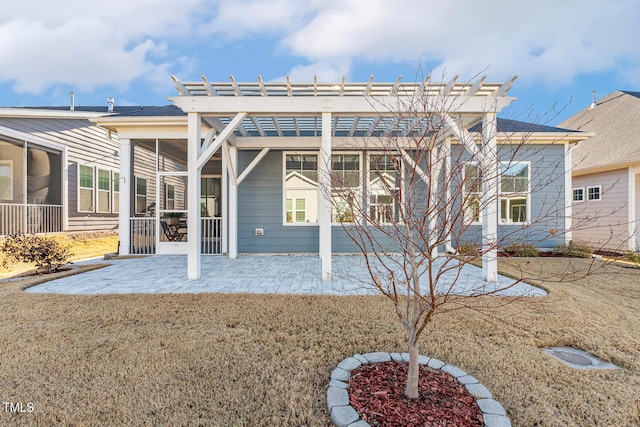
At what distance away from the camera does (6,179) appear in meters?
9.12

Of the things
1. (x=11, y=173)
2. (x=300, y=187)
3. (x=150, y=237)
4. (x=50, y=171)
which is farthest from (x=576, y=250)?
(x=11, y=173)

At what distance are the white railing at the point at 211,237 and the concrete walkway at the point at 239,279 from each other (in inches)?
39.1

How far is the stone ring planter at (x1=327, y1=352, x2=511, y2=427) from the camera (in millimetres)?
1753

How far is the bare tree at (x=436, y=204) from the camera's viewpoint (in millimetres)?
1954

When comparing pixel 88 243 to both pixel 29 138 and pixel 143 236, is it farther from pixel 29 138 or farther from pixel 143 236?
pixel 29 138

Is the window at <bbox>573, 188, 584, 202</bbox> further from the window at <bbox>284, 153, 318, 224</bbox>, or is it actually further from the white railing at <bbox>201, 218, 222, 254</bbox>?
the white railing at <bbox>201, 218, 222, 254</bbox>

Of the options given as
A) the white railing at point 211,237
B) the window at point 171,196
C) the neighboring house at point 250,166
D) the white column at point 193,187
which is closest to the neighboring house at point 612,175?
the neighboring house at point 250,166

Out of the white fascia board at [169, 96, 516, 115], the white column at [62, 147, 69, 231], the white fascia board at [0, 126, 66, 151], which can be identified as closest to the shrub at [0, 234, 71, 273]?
the white column at [62, 147, 69, 231]

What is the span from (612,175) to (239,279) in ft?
37.5

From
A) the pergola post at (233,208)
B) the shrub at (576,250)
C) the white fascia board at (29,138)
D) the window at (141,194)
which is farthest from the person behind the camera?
the window at (141,194)

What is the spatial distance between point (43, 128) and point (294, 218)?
8029 mm

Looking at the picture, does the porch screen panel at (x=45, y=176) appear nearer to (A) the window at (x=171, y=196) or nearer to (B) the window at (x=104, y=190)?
(B) the window at (x=104, y=190)

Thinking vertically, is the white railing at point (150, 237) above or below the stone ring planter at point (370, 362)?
above

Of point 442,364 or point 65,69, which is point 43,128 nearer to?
point 442,364
